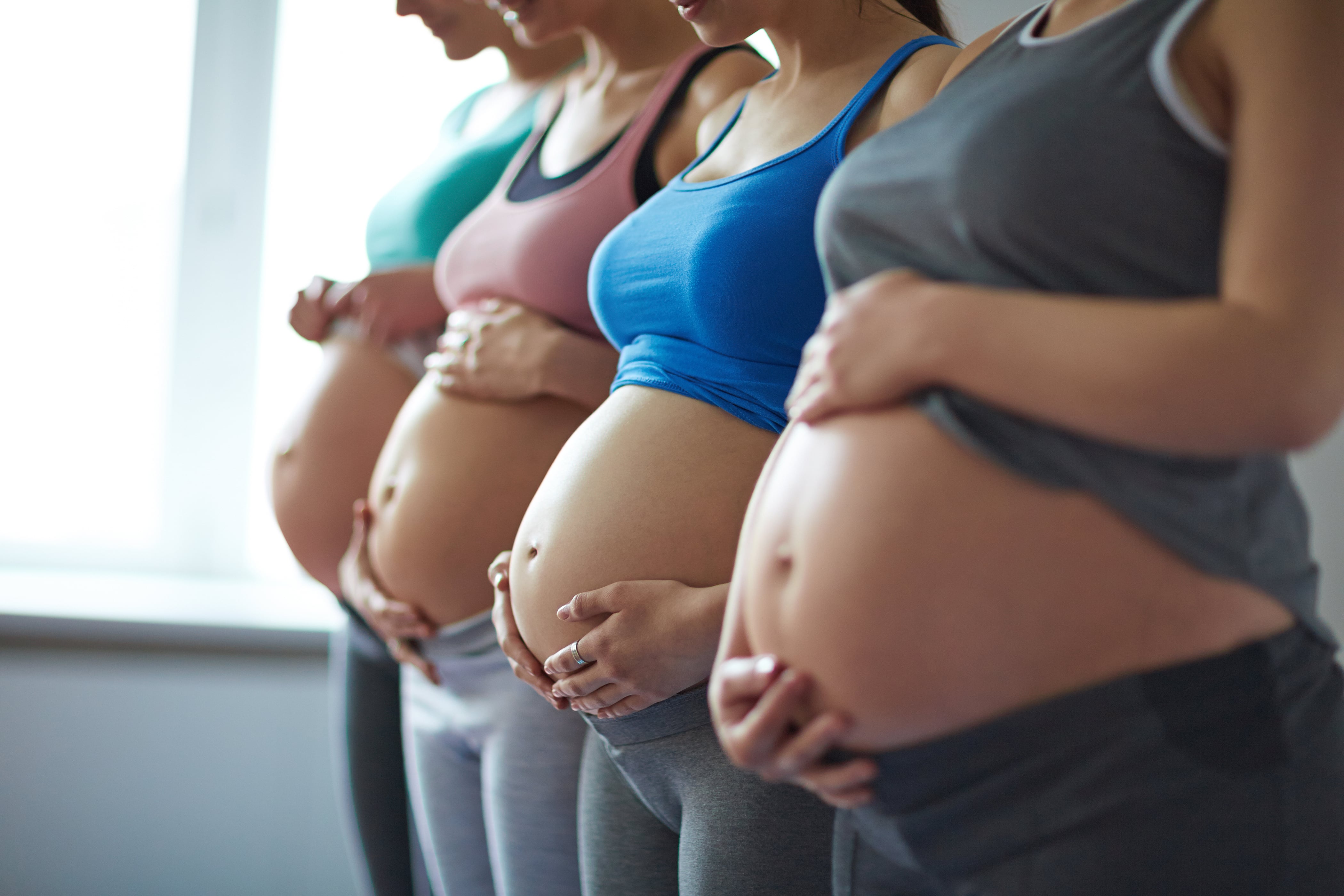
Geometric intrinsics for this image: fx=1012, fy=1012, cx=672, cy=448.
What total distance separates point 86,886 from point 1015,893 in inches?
77.7

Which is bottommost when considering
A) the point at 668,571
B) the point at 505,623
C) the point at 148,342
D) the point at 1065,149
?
the point at 148,342

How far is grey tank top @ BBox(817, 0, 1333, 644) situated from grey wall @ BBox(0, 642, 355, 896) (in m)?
1.80

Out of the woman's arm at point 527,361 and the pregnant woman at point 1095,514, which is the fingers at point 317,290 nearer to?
the woman's arm at point 527,361

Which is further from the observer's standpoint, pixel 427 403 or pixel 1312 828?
pixel 427 403

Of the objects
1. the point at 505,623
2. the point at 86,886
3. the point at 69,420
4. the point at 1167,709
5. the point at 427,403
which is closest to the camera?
the point at 1167,709

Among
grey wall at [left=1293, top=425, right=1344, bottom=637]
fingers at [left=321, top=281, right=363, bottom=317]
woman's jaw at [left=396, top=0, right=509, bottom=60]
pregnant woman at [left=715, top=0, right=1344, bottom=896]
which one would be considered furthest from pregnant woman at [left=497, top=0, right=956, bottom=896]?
woman's jaw at [left=396, top=0, right=509, bottom=60]

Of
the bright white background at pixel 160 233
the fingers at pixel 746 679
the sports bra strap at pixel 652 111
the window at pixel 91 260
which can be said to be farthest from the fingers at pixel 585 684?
the window at pixel 91 260

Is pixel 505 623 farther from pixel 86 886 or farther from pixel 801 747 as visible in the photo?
pixel 86 886

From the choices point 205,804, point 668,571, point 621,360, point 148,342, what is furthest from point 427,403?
point 148,342

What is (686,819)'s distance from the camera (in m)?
0.84

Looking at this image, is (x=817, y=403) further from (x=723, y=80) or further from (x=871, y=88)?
(x=723, y=80)

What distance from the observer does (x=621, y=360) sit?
982mm

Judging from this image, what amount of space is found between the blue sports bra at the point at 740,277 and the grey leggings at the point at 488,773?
16.2 inches

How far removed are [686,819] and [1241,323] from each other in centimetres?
57
